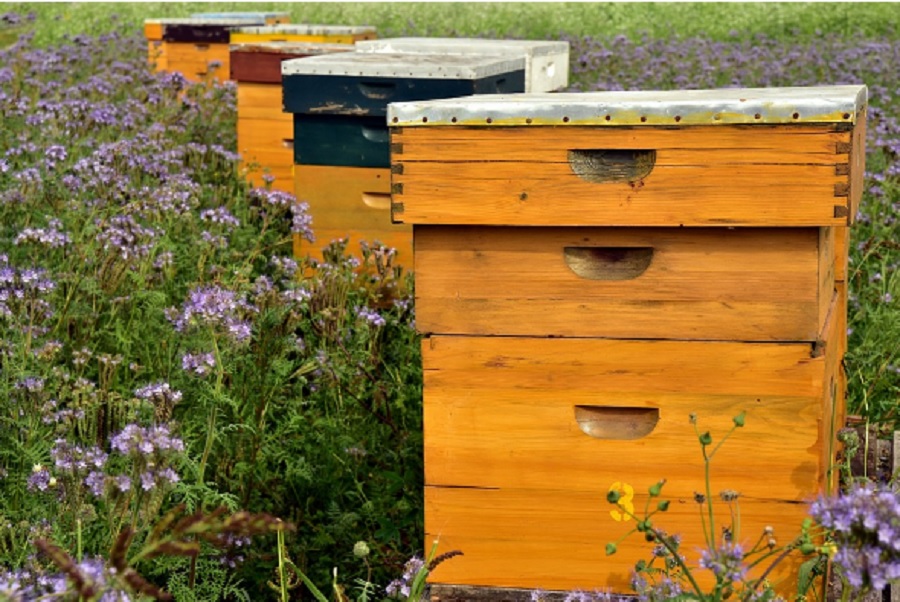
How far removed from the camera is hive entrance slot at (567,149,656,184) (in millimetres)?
3025

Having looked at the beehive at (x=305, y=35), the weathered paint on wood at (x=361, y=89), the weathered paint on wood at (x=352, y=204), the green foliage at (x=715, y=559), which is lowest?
the green foliage at (x=715, y=559)

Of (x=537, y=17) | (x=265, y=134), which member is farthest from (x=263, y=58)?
(x=537, y=17)

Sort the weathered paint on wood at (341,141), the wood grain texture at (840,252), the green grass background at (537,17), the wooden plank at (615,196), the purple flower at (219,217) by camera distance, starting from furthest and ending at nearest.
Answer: the green grass background at (537,17), the weathered paint on wood at (341,141), the purple flower at (219,217), the wood grain texture at (840,252), the wooden plank at (615,196)

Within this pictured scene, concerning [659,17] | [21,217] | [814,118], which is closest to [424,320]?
[814,118]

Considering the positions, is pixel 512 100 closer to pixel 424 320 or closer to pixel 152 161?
pixel 424 320

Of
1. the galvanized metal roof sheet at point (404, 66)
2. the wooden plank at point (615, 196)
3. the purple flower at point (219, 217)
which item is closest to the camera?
the wooden plank at point (615, 196)

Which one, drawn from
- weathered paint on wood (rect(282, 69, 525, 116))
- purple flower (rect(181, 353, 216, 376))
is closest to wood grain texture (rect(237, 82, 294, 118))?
weathered paint on wood (rect(282, 69, 525, 116))

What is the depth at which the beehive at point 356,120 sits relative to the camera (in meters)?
5.55

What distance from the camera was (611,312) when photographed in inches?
121

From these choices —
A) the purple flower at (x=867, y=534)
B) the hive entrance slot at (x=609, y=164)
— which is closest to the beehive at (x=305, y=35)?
the hive entrance slot at (x=609, y=164)

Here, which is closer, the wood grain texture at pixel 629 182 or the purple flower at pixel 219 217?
the wood grain texture at pixel 629 182

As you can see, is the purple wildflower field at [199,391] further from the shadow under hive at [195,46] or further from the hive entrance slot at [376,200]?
the shadow under hive at [195,46]

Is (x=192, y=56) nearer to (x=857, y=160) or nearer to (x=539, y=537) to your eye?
(x=857, y=160)

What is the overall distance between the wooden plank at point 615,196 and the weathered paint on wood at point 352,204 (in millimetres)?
2758
